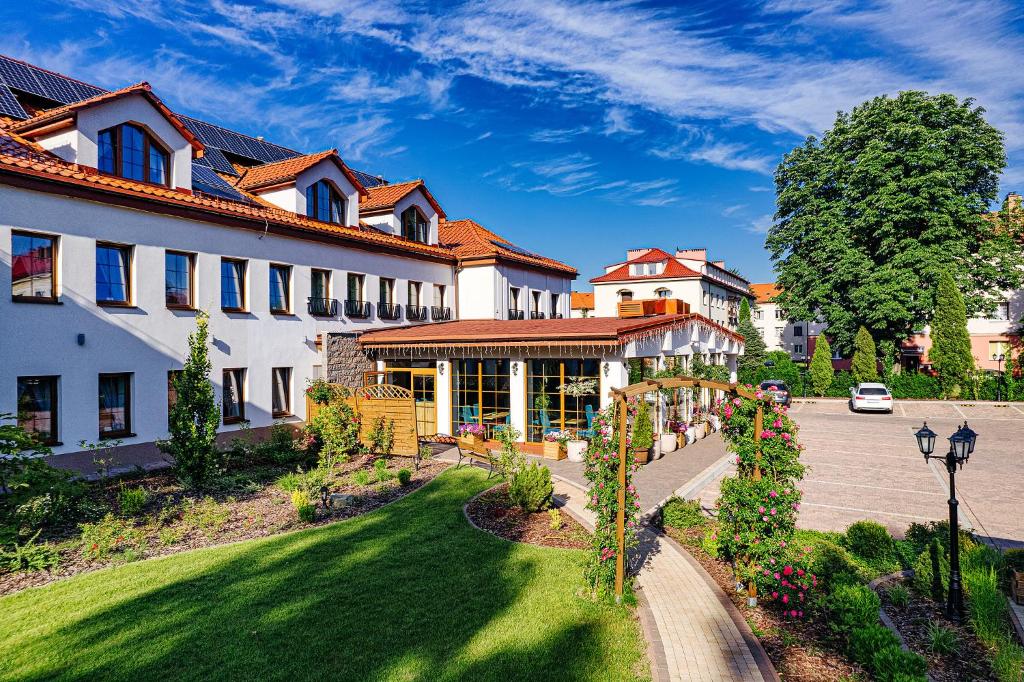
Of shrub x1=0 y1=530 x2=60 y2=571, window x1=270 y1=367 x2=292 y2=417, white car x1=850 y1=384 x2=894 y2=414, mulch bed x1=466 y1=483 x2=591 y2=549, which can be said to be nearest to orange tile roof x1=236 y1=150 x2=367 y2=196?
window x1=270 y1=367 x2=292 y2=417

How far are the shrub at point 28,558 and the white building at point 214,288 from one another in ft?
19.1

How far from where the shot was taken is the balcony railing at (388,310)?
77.1 ft

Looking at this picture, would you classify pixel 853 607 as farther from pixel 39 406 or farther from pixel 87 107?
pixel 87 107

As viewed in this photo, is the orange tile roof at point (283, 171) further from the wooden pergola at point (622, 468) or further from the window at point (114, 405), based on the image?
the wooden pergola at point (622, 468)

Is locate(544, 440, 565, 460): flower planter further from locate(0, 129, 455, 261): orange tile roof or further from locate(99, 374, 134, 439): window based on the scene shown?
locate(99, 374, 134, 439): window

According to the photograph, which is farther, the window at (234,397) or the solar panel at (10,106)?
the window at (234,397)

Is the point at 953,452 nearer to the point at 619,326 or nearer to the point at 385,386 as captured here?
the point at 619,326

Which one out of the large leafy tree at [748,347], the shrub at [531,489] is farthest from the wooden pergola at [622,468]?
the large leafy tree at [748,347]

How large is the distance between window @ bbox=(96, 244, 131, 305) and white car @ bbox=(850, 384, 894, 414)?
3364cm

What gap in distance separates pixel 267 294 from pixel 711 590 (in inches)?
649

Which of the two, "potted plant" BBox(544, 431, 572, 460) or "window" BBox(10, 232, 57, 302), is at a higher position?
"window" BBox(10, 232, 57, 302)

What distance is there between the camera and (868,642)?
235 inches

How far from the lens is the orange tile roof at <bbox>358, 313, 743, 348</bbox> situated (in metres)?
17.4

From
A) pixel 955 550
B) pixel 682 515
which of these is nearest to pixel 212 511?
pixel 682 515
